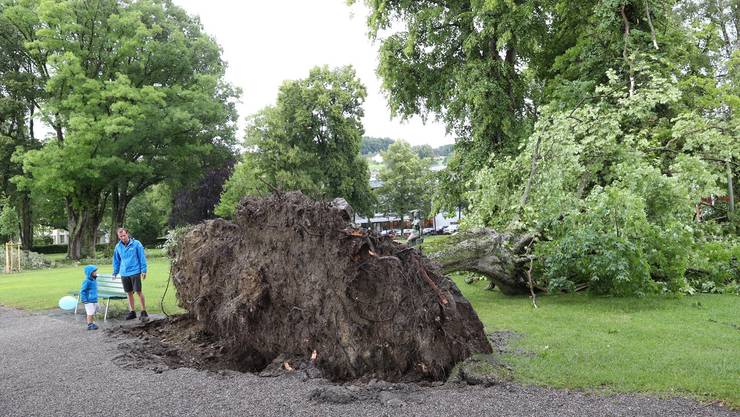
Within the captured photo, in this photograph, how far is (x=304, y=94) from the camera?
38594 mm

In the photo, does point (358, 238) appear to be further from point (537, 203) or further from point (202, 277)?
point (537, 203)

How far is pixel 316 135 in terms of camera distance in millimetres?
39281

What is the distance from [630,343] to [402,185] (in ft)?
174

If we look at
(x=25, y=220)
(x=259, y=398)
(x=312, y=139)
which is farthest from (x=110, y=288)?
(x=25, y=220)

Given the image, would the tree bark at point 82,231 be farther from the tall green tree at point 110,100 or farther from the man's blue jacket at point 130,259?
the man's blue jacket at point 130,259

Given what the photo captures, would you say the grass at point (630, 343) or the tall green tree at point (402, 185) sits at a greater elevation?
the tall green tree at point (402, 185)

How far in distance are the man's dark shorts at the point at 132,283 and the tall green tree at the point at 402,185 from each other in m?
48.1

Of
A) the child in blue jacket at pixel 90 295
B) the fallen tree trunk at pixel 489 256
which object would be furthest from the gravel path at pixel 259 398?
the fallen tree trunk at pixel 489 256

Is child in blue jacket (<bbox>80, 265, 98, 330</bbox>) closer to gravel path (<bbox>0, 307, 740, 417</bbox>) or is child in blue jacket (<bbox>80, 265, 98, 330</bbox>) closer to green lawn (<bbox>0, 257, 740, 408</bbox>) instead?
green lawn (<bbox>0, 257, 740, 408</bbox>)

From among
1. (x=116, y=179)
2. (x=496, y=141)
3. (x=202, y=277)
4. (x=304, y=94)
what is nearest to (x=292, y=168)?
(x=304, y=94)

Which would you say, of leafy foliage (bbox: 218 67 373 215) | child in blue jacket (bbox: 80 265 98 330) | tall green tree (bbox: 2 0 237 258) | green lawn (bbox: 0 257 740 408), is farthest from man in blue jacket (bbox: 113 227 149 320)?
leafy foliage (bbox: 218 67 373 215)

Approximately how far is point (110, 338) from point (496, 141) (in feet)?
46.2

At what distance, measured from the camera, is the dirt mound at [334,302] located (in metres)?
5.41

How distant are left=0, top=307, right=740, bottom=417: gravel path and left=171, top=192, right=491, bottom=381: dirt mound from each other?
1.52 feet
